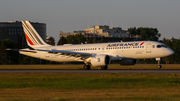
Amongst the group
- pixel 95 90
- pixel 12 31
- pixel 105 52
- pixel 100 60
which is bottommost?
pixel 95 90

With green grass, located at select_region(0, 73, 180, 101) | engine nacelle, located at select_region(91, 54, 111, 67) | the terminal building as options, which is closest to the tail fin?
engine nacelle, located at select_region(91, 54, 111, 67)

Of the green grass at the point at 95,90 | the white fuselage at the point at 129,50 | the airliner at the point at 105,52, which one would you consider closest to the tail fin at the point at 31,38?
the airliner at the point at 105,52

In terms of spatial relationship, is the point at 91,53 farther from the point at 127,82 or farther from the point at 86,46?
the point at 127,82

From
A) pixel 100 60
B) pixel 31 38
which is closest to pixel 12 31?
pixel 31 38

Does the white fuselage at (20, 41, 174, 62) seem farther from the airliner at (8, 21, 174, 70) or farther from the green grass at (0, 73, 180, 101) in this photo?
the green grass at (0, 73, 180, 101)

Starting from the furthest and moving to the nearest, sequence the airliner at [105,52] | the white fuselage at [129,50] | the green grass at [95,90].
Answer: the airliner at [105,52]
the white fuselage at [129,50]
the green grass at [95,90]

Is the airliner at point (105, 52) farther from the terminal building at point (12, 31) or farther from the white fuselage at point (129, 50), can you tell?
the terminal building at point (12, 31)

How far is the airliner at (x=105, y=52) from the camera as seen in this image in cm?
4641

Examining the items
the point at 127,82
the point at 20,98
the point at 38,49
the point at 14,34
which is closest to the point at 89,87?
the point at 127,82

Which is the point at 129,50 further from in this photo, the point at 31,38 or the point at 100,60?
the point at 31,38

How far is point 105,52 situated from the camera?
49344 mm

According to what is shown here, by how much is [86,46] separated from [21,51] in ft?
45.3

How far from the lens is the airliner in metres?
46.4

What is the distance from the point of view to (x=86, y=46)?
172 ft
